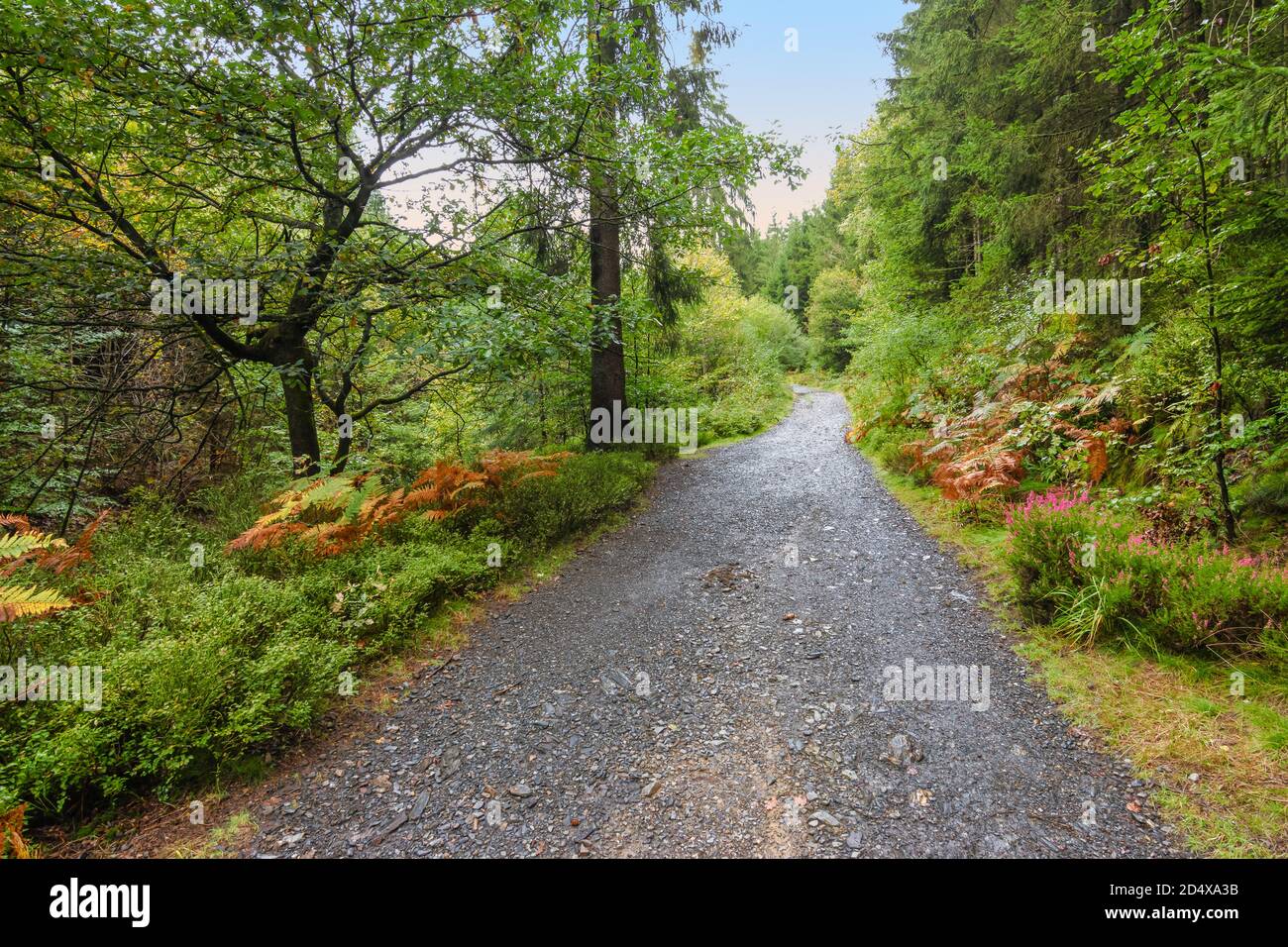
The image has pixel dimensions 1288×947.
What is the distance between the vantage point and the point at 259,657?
10.7 feet

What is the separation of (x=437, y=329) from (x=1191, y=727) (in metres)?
6.31

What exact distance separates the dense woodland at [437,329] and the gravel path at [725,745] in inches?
27.5

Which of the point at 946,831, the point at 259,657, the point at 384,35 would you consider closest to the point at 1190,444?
the point at 946,831

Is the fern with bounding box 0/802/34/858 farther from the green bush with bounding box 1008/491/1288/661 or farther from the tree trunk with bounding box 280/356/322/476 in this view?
the green bush with bounding box 1008/491/1288/661

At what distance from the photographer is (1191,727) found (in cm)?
275

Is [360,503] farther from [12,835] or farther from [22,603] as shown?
[12,835]

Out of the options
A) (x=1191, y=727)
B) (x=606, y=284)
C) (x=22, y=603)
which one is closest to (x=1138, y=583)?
(x=1191, y=727)

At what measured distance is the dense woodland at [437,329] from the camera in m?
3.26

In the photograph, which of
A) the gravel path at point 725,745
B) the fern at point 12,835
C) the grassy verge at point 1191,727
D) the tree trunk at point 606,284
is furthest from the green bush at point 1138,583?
the fern at point 12,835

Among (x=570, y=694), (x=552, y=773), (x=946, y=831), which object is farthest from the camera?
(x=570, y=694)

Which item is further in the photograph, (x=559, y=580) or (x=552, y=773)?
(x=559, y=580)

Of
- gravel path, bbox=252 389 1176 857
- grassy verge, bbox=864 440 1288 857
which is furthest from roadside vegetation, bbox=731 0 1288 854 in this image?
gravel path, bbox=252 389 1176 857
